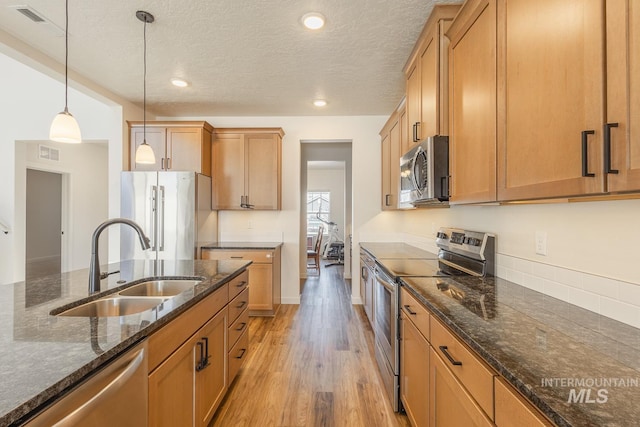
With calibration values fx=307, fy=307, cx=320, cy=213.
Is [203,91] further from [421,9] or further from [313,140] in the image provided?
[421,9]

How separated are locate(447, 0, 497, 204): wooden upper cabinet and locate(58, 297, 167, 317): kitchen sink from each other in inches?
68.1

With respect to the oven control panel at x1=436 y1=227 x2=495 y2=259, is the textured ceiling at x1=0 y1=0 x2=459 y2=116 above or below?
above

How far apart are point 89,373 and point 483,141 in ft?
5.48

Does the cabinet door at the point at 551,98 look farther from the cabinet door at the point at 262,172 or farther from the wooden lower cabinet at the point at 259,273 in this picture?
the cabinet door at the point at 262,172

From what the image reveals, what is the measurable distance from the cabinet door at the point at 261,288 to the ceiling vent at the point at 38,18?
2721 millimetres

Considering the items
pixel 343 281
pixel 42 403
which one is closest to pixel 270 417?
pixel 42 403

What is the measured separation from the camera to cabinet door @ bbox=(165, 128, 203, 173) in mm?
3764

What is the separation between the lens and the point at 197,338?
4.93 feet

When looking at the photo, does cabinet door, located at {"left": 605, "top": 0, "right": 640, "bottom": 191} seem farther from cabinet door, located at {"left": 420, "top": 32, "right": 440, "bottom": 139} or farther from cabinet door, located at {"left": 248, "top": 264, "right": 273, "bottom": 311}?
cabinet door, located at {"left": 248, "top": 264, "right": 273, "bottom": 311}

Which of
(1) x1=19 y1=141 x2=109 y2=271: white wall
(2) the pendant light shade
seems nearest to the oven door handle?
(2) the pendant light shade

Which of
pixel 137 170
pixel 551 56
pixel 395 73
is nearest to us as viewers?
pixel 551 56

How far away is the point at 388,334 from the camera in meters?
2.10

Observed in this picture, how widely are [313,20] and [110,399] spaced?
233cm

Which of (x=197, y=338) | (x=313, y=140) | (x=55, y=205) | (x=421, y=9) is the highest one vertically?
(x=421, y=9)
